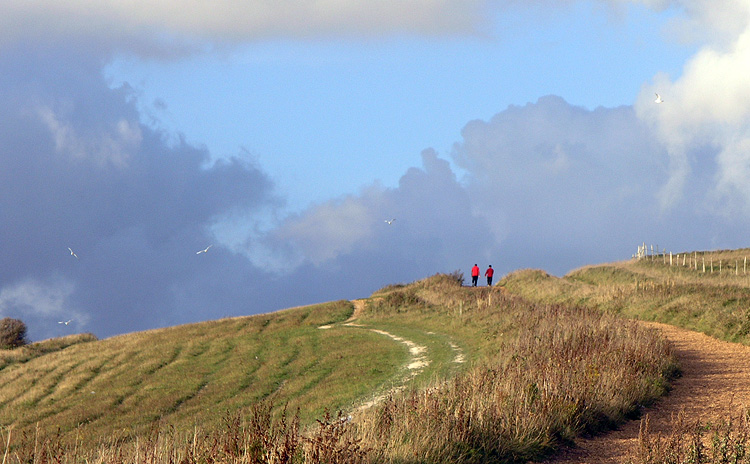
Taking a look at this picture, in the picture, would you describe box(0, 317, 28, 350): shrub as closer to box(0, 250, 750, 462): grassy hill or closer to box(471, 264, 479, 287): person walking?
box(0, 250, 750, 462): grassy hill

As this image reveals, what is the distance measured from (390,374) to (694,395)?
37.8 ft

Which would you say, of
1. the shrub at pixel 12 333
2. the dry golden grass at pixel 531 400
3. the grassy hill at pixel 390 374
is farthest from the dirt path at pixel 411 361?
the shrub at pixel 12 333

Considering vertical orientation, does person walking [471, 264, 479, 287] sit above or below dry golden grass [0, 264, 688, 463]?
above

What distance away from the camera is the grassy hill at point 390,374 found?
8133mm

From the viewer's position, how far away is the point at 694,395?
41.8ft

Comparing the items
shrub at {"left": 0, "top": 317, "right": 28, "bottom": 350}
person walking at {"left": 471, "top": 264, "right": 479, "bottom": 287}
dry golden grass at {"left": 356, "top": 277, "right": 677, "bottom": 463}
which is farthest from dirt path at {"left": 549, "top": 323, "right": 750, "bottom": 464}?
shrub at {"left": 0, "top": 317, "right": 28, "bottom": 350}

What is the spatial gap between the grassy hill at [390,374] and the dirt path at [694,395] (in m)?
0.35

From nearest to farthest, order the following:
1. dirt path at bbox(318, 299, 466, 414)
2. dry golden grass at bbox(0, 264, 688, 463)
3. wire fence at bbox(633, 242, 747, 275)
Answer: dry golden grass at bbox(0, 264, 688, 463)
dirt path at bbox(318, 299, 466, 414)
wire fence at bbox(633, 242, 747, 275)

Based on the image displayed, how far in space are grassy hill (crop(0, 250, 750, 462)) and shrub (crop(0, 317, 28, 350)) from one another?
4.87m

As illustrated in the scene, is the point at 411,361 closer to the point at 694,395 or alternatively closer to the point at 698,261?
the point at 694,395

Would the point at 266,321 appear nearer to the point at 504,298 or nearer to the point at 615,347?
the point at 504,298

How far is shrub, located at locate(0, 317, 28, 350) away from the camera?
52000 mm

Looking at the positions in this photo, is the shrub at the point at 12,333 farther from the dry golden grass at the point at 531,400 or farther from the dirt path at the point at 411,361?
the dry golden grass at the point at 531,400

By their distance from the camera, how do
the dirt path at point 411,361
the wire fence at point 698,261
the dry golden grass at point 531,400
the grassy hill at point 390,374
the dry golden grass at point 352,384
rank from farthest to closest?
the wire fence at point 698,261
the dirt path at point 411,361
the grassy hill at point 390,374
the dry golden grass at point 531,400
the dry golden grass at point 352,384
